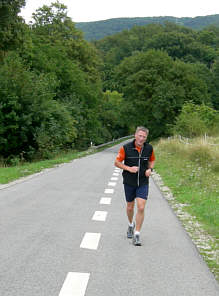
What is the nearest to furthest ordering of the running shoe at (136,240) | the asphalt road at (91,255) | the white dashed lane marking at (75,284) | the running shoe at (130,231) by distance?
1. the white dashed lane marking at (75,284)
2. the asphalt road at (91,255)
3. the running shoe at (136,240)
4. the running shoe at (130,231)

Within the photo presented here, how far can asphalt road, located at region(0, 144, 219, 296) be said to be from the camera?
464cm

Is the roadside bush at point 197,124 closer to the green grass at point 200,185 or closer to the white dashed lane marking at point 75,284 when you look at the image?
the green grass at point 200,185

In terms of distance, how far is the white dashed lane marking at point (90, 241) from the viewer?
6.31 m

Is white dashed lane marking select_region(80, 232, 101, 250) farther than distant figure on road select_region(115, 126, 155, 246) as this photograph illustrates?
No

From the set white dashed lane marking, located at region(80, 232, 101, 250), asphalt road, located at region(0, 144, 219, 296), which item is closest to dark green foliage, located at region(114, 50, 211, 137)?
asphalt road, located at region(0, 144, 219, 296)

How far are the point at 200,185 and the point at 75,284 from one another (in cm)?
971

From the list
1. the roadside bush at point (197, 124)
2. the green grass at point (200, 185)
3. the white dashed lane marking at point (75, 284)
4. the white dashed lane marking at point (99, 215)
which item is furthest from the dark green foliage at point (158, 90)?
the white dashed lane marking at point (75, 284)

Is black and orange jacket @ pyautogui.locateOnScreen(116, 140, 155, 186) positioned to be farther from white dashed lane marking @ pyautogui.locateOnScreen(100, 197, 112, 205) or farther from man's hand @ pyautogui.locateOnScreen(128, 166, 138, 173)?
white dashed lane marking @ pyautogui.locateOnScreen(100, 197, 112, 205)

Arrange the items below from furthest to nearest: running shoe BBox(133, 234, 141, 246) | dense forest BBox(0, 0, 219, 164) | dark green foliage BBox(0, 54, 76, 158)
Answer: dense forest BBox(0, 0, 219, 164)
dark green foliage BBox(0, 54, 76, 158)
running shoe BBox(133, 234, 141, 246)

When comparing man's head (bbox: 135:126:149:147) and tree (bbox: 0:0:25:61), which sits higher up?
tree (bbox: 0:0:25:61)

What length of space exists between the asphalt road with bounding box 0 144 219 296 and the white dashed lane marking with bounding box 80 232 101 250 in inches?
1.1

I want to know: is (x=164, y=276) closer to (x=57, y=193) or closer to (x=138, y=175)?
(x=138, y=175)

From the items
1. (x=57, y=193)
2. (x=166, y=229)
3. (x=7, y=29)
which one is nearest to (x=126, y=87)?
(x=7, y=29)

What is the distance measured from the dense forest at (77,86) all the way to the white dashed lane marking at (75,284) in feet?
56.9
